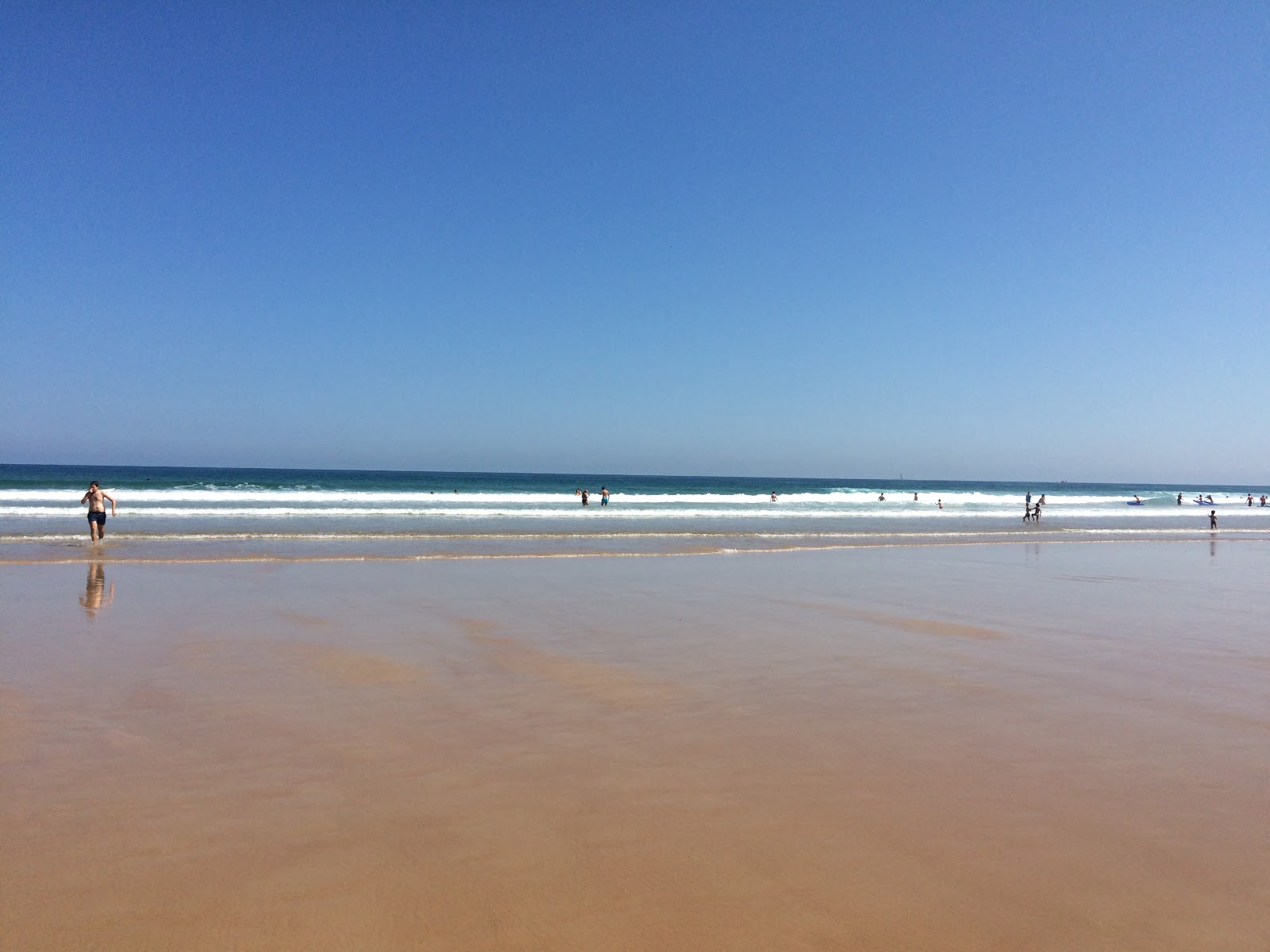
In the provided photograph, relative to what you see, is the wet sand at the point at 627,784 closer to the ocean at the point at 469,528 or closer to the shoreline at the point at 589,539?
the shoreline at the point at 589,539

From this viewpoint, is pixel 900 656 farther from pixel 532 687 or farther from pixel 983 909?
pixel 983 909

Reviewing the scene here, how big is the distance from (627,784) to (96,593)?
430 inches

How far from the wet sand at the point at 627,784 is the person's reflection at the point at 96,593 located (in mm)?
503

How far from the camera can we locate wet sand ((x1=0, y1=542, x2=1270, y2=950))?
339 centimetres

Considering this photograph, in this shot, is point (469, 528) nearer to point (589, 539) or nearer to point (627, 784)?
point (589, 539)

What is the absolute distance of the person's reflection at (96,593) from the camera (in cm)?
1085

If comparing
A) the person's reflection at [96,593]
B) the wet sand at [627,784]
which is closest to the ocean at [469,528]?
the person's reflection at [96,593]

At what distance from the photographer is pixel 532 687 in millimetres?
7039

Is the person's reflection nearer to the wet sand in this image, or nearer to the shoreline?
Answer: the wet sand

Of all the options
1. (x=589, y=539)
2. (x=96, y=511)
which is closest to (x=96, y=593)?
(x=96, y=511)

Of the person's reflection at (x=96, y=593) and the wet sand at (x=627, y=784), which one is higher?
the person's reflection at (x=96, y=593)

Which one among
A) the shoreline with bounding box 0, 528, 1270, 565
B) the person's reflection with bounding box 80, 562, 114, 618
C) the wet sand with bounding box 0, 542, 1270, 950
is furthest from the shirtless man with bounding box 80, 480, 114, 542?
the wet sand with bounding box 0, 542, 1270, 950

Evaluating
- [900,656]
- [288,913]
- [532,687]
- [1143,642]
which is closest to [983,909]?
[288,913]

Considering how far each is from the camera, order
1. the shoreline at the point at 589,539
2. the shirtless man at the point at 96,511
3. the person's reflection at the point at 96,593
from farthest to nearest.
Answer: the shirtless man at the point at 96,511 < the shoreline at the point at 589,539 < the person's reflection at the point at 96,593
